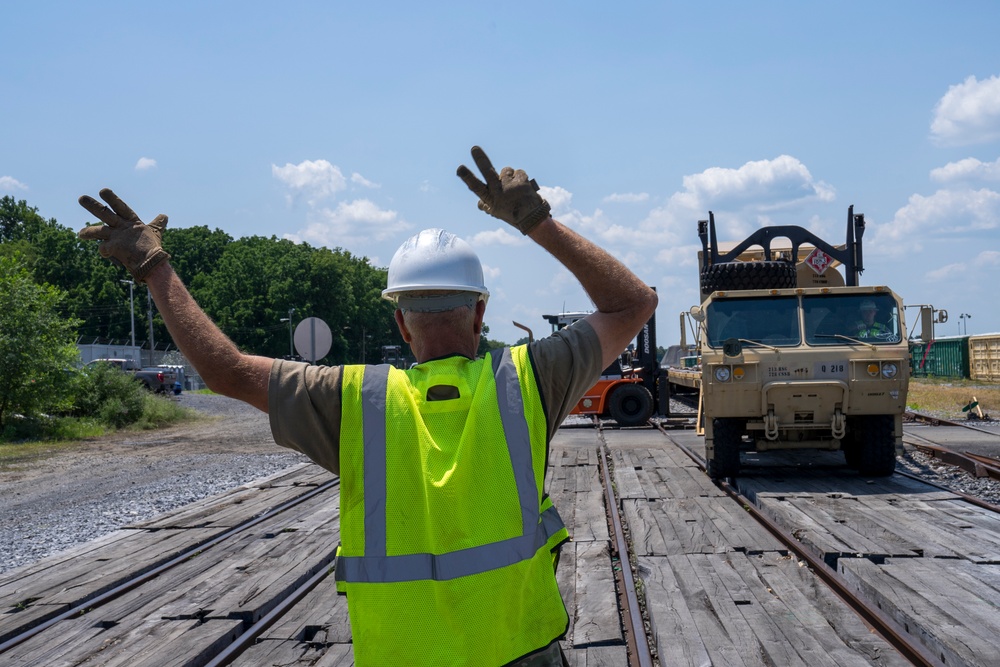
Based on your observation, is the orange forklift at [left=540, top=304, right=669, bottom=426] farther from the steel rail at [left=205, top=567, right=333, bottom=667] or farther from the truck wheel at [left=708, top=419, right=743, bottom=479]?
the steel rail at [left=205, top=567, right=333, bottom=667]

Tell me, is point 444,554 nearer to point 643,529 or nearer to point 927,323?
point 643,529

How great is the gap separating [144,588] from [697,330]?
26.7 ft

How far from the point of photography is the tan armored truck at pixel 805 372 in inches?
467

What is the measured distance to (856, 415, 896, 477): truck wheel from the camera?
12023 mm

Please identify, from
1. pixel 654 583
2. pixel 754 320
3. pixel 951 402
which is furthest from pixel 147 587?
pixel 951 402

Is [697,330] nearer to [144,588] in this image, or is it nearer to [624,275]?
[144,588]

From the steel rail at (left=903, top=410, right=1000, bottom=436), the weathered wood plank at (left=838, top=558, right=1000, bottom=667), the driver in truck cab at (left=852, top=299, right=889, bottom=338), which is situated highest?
the driver in truck cab at (left=852, top=299, right=889, bottom=338)

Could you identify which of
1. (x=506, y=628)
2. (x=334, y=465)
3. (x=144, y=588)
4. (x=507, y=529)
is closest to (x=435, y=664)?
(x=506, y=628)

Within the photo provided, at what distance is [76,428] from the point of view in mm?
25750

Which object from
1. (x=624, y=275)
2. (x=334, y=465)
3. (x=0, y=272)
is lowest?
(x=334, y=465)

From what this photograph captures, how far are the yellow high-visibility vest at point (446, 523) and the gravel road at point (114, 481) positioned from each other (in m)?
7.92

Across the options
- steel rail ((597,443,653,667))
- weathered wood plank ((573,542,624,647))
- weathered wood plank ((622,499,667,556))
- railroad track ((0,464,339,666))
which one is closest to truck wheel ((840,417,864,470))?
weathered wood plank ((622,499,667,556))

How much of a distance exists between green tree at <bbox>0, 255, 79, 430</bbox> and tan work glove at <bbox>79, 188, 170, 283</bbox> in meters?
23.7

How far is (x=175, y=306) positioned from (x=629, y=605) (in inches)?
174
